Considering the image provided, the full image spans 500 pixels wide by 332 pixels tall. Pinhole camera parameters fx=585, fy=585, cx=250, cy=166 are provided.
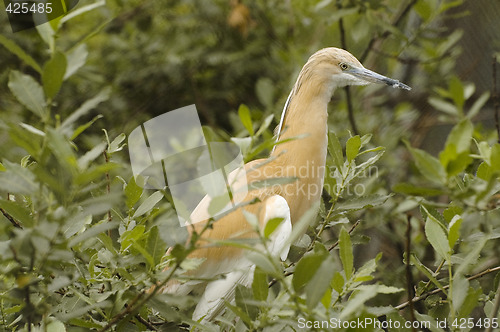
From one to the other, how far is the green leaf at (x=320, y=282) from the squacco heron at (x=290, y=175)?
87cm

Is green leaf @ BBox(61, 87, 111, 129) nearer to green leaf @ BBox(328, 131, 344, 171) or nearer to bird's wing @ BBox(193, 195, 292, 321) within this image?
green leaf @ BBox(328, 131, 344, 171)

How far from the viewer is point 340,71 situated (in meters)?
2.24

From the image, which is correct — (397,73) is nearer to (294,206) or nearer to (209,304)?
(294,206)

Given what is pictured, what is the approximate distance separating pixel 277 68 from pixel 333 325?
3.04 meters

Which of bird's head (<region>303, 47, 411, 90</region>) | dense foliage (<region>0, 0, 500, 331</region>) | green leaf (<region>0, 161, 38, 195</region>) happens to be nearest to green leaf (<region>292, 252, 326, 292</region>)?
dense foliage (<region>0, 0, 500, 331</region>)

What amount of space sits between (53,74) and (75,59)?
0.06 metres

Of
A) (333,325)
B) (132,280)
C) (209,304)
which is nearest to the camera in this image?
(333,325)

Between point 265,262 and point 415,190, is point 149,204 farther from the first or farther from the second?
point 415,190

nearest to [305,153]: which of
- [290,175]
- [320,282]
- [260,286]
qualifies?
[290,175]

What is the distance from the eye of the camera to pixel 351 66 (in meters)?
2.25

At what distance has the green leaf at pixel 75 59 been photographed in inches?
36.9

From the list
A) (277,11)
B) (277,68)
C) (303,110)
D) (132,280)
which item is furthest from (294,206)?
(277,11)

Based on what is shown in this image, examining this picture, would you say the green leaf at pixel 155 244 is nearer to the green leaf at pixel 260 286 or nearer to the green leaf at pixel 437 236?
the green leaf at pixel 260 286

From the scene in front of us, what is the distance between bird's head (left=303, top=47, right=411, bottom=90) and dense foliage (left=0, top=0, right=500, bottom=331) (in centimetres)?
21
